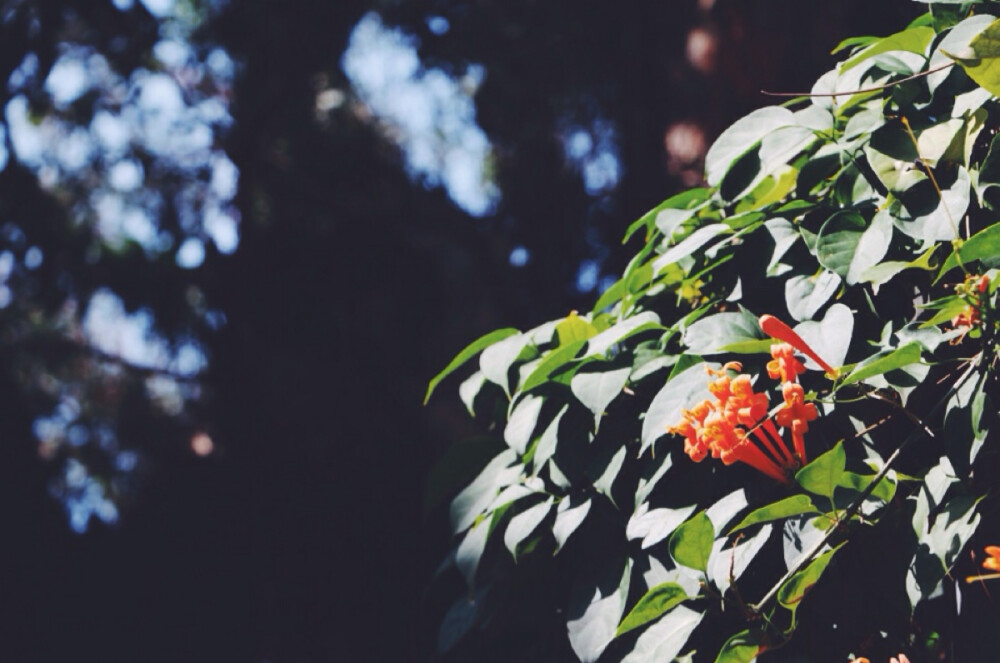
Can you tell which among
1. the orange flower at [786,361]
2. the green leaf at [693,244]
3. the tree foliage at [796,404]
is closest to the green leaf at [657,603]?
the tree foliage at [796,404]

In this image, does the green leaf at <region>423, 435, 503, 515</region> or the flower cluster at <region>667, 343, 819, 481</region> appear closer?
the flower cluster at <region>667, 343, 819, 481</region>

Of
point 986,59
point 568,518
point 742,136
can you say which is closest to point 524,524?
point 568,518

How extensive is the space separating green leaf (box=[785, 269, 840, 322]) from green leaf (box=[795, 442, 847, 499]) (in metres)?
0.19

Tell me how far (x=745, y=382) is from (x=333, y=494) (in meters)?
2.39

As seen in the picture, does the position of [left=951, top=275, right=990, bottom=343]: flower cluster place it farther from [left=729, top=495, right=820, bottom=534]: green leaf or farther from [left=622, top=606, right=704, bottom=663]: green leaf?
[left=622, top=606, right=704, bottom=663]: green leaf

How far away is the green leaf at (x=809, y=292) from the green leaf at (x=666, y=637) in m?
0.32

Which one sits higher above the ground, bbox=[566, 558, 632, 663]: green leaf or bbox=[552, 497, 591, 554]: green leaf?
bbox=[552, 497, 591, 554]: green leaf

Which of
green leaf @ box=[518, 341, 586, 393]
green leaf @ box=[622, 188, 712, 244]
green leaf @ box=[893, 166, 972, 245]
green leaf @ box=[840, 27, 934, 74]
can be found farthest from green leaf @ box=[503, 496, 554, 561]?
green leaf @ box=[840, 27, 934, 74]

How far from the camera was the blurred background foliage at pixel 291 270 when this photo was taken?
8.62 feet

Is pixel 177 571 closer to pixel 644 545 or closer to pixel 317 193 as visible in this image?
pixel 317 193

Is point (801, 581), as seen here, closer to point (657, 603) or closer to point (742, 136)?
point (657, 603)

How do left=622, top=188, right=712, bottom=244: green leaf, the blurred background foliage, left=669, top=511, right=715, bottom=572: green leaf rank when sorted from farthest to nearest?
the blurred background foliage < left=622, top=188, right=712, bottom=244: green leaf < left=669, top=511, right=715, bottom=572: green leaf

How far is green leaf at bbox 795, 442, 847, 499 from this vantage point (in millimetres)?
680

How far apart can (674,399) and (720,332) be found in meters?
0.09
